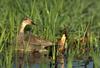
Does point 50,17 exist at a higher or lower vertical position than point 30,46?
higher

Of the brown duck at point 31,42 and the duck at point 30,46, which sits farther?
the brown duck at point 31,42

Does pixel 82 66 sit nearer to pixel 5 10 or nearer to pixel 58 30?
pixel 58 30

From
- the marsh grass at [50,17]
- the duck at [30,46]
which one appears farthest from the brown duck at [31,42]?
the marsh grass at [50,17]

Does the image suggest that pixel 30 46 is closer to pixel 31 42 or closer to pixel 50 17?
pixel 31 42

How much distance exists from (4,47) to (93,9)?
354 cm

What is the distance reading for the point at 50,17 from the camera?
985 centimetres

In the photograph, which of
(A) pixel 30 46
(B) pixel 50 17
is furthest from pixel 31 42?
(B) pixel 50 17

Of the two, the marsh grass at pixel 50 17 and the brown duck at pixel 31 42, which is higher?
the marsh grass at pixel 50 17

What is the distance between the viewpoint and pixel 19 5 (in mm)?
10734

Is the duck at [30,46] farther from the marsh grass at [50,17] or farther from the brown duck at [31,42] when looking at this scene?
the marsh grass at [50,17]

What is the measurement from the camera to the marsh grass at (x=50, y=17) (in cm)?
962

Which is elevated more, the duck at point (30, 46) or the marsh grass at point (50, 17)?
the marsh grass at point (50, 17)

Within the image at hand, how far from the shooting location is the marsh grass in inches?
379

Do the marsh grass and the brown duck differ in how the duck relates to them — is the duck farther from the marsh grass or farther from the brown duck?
the marsh grass
